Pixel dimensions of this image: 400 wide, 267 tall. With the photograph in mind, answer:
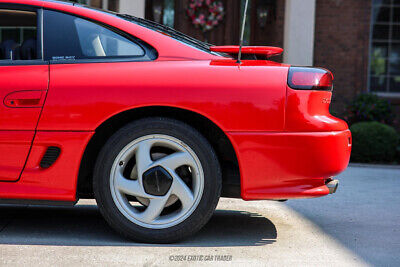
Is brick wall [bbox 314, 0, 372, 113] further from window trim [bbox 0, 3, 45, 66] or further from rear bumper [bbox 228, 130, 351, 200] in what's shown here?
window trim [bbox 0, 3, 45, 66]

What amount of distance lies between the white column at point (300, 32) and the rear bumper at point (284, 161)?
705cm

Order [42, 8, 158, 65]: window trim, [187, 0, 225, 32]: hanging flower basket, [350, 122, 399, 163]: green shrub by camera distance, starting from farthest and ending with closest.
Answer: [187, 0, 225, 32]: hanging flower basket, [350, 122, 399, 163]: green shrub, [42, 8, 158, 65]: window trim

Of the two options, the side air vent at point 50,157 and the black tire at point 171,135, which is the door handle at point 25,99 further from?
the black tire at point 171,135

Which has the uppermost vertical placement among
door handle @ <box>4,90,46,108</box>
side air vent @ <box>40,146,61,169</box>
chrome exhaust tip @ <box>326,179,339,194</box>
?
→ door handle @ <box>4,90,46,108</box>

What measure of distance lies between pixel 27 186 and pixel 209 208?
1.09 meters

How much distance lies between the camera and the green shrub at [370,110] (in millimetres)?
9766

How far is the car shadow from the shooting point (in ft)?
11.8

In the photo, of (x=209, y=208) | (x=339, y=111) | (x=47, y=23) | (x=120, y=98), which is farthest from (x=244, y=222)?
(x=339, y=111)

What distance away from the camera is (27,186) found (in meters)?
3.48

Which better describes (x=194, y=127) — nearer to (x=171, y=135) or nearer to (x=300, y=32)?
(x=171, y=135)

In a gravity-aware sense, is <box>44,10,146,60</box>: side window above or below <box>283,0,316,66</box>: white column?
below

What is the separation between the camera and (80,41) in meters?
3.63

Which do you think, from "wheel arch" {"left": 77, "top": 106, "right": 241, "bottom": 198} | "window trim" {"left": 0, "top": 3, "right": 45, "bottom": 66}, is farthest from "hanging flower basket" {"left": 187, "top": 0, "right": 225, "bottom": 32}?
"wheel arch" {"left": 77, "top": 106, "right": 241, "bottom": 198}

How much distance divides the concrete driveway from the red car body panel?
0.33 m
